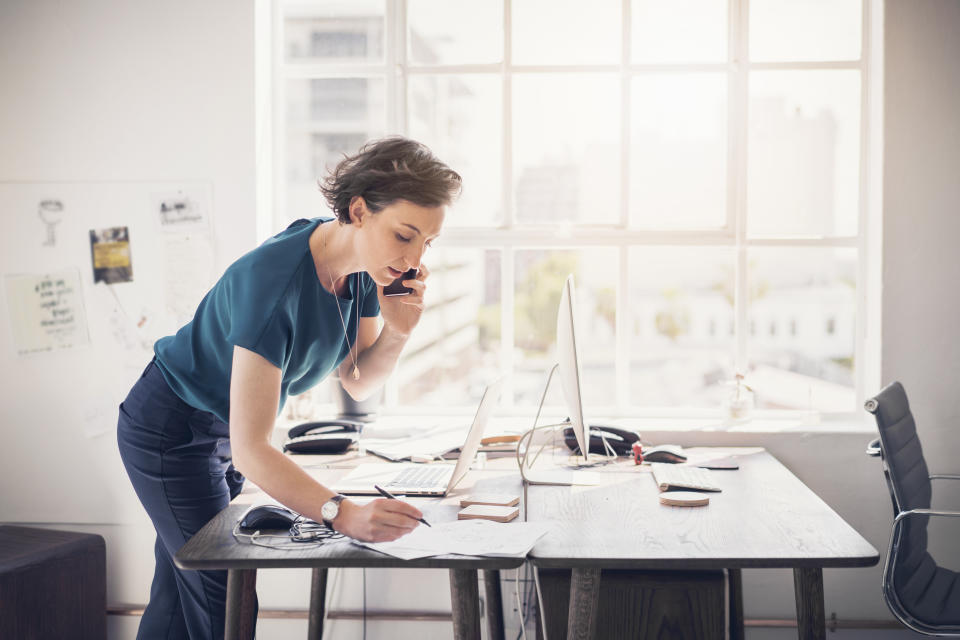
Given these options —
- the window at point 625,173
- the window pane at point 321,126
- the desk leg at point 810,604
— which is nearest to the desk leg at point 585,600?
the desk leg at point 810,604

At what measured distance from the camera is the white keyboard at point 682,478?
206 centimetres

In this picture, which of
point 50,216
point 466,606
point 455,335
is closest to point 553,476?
point 466,606

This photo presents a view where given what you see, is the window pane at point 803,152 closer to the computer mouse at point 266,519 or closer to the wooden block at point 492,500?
the wooden block at point 492,500

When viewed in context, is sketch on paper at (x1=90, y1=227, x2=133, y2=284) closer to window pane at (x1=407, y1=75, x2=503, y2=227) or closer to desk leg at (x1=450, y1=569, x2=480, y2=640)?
window pane at (x1=407, y1=75, x2=503, y2=227)

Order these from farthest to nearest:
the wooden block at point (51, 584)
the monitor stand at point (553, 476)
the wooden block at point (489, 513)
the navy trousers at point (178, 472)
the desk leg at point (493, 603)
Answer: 1. the wooden block at point (51, 584)
2. the desk leg at point (493, 603)
3. the monitor stand at point (553, 476)
4. the navy trousers at point (178, 472)
5. the wooden block at point (489, 513)

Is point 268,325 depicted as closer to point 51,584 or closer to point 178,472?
point 178,472

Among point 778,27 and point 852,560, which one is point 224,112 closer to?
point 778,27

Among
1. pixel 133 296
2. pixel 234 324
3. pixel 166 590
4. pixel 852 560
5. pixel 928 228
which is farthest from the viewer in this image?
pixel 133 296

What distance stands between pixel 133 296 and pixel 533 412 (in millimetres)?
1569

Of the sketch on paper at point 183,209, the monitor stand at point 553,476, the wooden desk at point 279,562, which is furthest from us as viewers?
the sketch on paper at point 183,209

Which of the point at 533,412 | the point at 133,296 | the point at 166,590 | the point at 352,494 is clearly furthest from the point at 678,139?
the point at 166,590

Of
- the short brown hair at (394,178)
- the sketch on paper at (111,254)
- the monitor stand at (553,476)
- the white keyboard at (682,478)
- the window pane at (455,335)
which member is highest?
the short brown hair at (394,178)

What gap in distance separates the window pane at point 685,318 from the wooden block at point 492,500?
1283 millimetres

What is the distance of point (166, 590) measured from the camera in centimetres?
202
